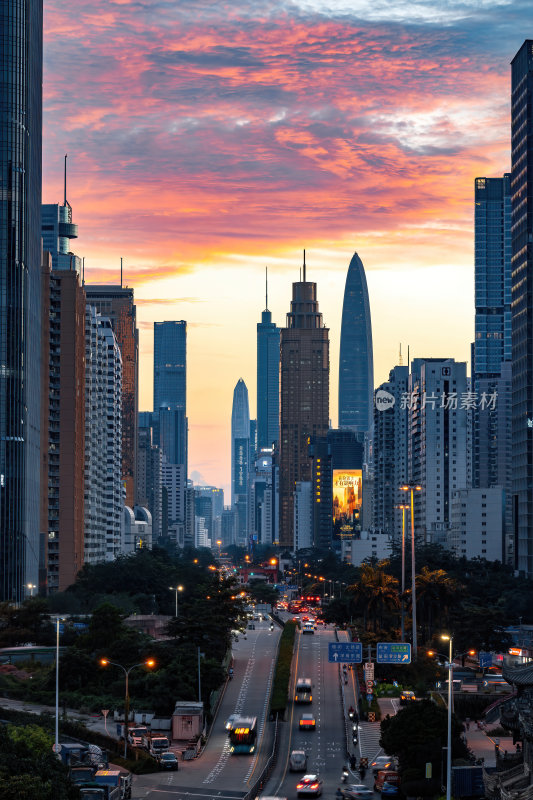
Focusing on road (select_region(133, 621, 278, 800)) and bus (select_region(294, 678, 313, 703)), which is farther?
bus (select_region(294, 678, 313, 703))

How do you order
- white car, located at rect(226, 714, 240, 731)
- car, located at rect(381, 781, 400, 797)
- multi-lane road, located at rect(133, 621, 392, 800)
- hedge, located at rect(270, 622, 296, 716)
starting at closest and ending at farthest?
car, located at rect(381, 781, 400, 797)
multi-lane road, located at rect(133, 621, 392, 800)
white car, located at rect(226, 714, 240, 731)
hedge, located at rect(270, 622, 296, 716)

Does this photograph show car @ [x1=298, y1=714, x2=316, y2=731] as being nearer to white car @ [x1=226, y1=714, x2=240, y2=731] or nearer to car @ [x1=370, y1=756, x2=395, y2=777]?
white car @ [x1=226, y1=714, x2=240, y2=731]

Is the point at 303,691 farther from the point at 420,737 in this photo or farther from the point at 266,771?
the point at 420,737

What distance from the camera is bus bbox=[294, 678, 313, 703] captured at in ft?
417

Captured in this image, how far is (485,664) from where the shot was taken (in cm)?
13162

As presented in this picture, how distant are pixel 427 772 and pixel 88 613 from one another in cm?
10552

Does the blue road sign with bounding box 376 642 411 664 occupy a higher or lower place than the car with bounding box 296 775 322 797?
higher

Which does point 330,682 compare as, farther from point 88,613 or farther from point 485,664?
point 88,613

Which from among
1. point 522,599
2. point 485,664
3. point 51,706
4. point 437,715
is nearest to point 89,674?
point 51,706

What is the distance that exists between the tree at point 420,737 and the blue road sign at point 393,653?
2518cm

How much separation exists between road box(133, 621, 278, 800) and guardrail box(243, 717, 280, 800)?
2.04 ft

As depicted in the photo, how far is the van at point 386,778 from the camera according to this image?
89.7 metres

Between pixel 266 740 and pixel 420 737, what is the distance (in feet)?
79.3

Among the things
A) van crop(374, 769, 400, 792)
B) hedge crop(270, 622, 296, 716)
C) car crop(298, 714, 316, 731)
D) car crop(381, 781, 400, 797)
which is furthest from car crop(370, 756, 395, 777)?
hedge crop(270, 622, 296, 716)
